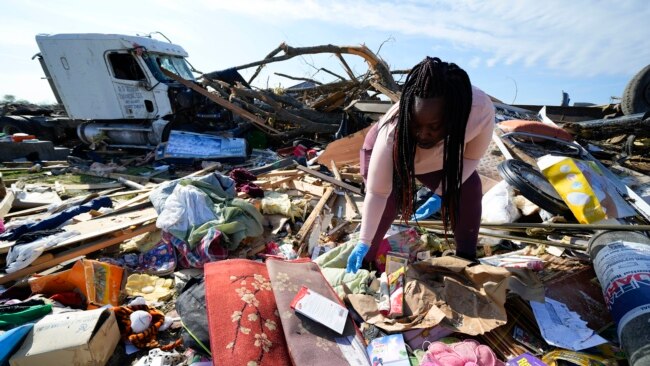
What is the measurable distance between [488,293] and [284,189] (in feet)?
10.2

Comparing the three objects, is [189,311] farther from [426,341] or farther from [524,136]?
[524,136]

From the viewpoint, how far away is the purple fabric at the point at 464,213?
200 cm

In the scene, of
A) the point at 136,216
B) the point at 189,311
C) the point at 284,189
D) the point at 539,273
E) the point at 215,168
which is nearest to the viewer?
the point at 189,311

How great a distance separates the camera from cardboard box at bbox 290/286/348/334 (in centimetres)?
157

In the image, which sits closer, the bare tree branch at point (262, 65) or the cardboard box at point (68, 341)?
the cardboard box at point (68, 341)

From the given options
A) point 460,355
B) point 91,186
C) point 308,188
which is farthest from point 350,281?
point 91,186

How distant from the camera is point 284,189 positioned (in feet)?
14.3

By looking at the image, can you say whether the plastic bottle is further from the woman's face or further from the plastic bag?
the plastic bag

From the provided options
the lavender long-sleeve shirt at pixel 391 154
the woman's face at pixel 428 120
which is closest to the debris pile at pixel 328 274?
the lavender long-sleeve shirt at pixel 391 154

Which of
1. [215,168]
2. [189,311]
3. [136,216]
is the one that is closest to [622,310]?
[189,311]

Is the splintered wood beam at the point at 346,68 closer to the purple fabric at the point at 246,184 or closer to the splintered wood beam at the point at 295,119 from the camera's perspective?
the splintered wood beam at the point at 295,119

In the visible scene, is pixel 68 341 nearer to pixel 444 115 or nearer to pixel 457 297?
pixel 457 297

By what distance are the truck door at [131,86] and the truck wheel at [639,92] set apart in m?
9.74

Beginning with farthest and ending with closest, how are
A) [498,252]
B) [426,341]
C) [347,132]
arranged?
[347,132]
[498,252]
[426,341]
